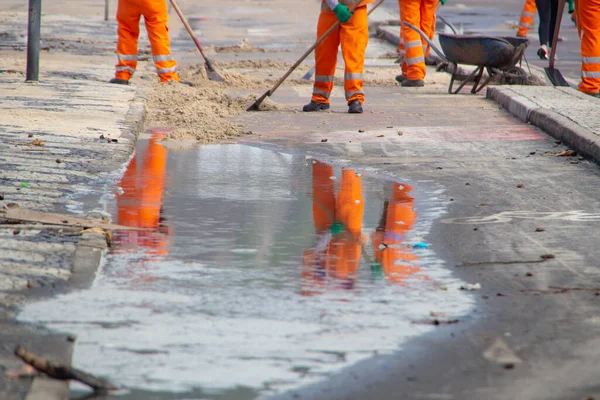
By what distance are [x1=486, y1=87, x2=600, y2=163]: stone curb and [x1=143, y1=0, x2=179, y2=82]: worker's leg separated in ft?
Result: 11.2

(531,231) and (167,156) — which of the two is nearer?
(531,231)

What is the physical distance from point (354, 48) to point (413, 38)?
2.27m

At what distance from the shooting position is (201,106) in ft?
31.9

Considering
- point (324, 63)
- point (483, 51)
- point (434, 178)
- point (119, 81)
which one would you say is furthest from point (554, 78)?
point (434, 178)

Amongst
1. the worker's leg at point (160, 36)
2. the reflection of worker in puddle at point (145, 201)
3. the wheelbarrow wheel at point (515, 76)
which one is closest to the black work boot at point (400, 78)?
the wheelbarrow wheel at point (515, 76)

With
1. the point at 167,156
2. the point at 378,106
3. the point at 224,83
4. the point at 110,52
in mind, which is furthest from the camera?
the point at 110,52

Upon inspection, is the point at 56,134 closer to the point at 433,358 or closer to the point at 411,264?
the point at 411,264

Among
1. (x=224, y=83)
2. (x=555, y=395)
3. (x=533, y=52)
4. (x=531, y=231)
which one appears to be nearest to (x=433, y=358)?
(x=555, y=395)

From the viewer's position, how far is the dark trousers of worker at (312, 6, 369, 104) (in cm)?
981

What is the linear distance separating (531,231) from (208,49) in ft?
36.4

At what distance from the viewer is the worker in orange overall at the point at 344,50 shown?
9.74 meters

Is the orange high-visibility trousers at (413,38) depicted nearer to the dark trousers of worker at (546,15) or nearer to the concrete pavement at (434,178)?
the concrete pavement at (434,178)

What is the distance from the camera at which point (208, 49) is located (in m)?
16.0

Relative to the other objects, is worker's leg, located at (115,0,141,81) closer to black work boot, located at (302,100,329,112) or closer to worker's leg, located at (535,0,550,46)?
black work boot, located at (302,100,329,112)
